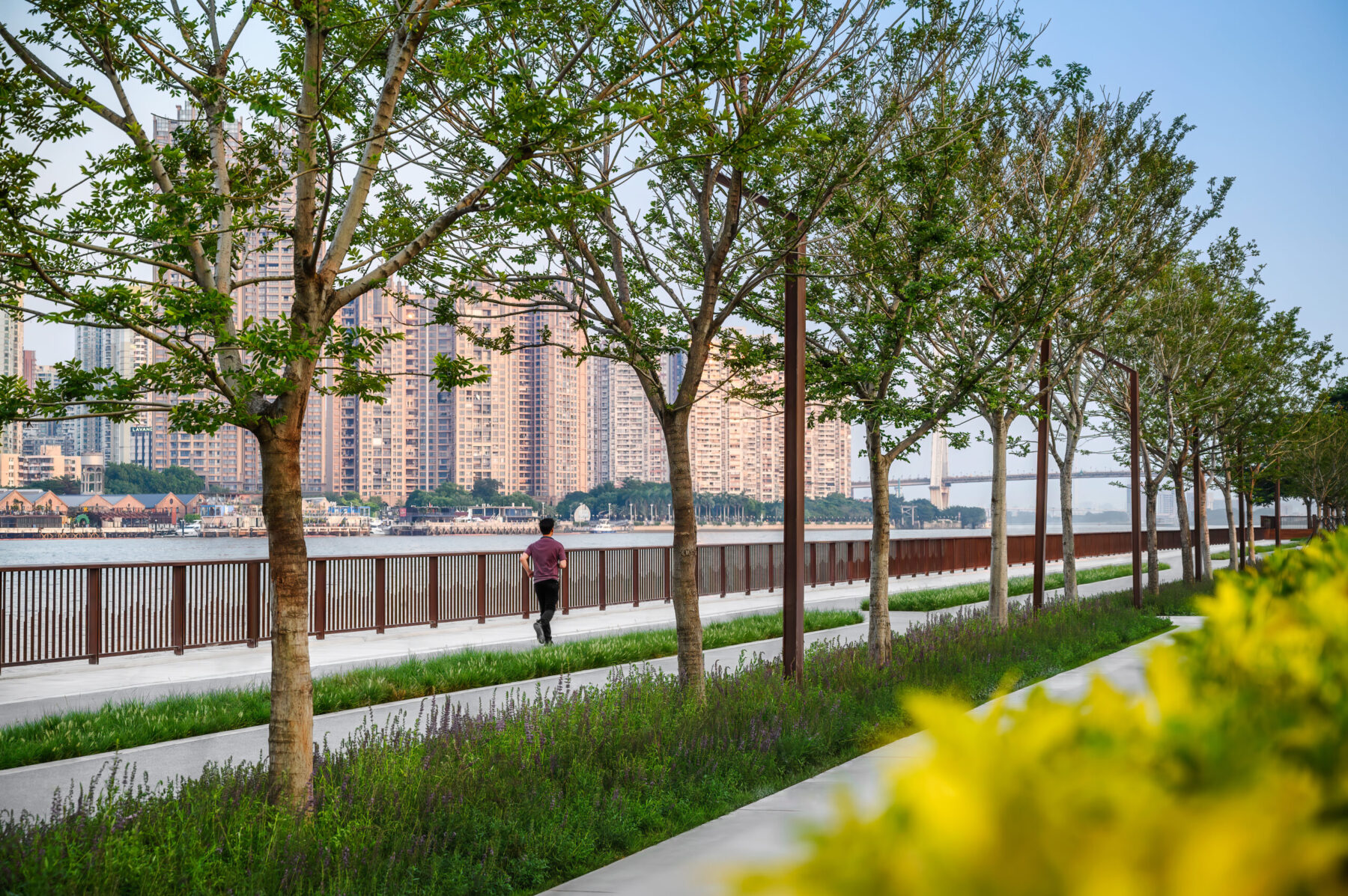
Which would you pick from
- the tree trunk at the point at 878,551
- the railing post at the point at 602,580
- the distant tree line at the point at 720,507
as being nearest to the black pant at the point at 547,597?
the tree trunk at the point at 878,551

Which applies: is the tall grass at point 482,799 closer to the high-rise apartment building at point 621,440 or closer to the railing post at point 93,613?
the railing post at point 93,613

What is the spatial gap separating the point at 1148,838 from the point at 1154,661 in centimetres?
70

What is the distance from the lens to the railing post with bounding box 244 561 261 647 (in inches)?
591

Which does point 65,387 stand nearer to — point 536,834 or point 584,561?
point 536,834

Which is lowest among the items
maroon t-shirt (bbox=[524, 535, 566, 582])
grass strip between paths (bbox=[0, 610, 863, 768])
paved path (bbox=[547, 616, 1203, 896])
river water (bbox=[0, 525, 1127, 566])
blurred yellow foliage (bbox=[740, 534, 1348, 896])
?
river water (bbox=[0, 525, 1127, 566])

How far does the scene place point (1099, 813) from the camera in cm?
88

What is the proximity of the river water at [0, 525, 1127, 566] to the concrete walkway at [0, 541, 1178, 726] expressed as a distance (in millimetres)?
28568

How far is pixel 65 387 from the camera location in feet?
17.9

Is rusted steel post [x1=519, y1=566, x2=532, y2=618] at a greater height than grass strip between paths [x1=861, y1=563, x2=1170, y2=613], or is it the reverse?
rusted steel post [x1=519, y1=566, x2=532, y2=618]

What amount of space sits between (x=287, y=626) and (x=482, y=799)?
59.0 inches

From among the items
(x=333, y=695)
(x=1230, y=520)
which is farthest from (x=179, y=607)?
(x=1230, y=520)

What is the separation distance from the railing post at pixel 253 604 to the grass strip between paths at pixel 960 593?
9896 millimetres

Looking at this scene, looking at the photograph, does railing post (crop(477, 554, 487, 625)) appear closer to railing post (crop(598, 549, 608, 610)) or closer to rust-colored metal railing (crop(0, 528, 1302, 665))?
rust-colored metal railing (crop(0, 528, 1302, 665))

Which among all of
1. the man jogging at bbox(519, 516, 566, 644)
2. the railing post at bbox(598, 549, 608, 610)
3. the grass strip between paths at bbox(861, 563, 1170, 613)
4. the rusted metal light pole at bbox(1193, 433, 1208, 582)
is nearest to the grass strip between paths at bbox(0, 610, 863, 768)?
the man jogging at bbox(519, 516, 566, 644)
